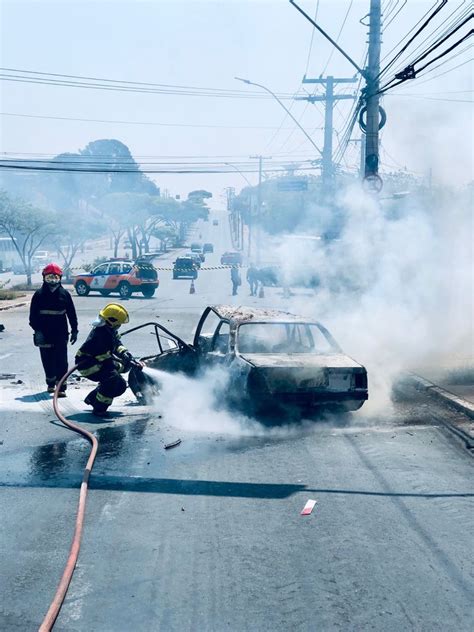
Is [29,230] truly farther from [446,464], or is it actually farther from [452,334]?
[446,464]

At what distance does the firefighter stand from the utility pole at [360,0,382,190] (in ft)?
28.4

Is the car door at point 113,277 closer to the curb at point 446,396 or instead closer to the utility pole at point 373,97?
the utility pole at point 373,97

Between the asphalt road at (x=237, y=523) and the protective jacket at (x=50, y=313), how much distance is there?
1374mm

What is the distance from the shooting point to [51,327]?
10891 millimetres

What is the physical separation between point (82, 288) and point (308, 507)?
29.8m

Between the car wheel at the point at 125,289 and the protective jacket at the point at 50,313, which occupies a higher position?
the protective jacket at the point at 50,313

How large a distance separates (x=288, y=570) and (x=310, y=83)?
41883 millimetres

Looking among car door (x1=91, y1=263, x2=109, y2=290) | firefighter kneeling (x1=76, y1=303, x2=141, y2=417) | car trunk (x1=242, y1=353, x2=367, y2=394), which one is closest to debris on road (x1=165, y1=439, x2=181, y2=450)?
car trunk (x1=242, y1=353, x2=367, y2=394)

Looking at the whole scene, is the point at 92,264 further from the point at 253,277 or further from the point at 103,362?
the point at 103,362

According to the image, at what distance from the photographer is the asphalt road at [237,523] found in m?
4.34

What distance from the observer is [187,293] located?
123 ft

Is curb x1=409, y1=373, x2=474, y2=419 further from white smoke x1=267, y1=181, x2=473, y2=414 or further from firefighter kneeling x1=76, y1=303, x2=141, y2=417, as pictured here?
firefighter kneeling x1=76, y1=303, x2=141, y2=417

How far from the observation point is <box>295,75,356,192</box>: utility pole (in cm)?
3328

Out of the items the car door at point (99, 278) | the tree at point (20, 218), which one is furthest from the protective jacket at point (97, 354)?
the tree at point (20, 218)
